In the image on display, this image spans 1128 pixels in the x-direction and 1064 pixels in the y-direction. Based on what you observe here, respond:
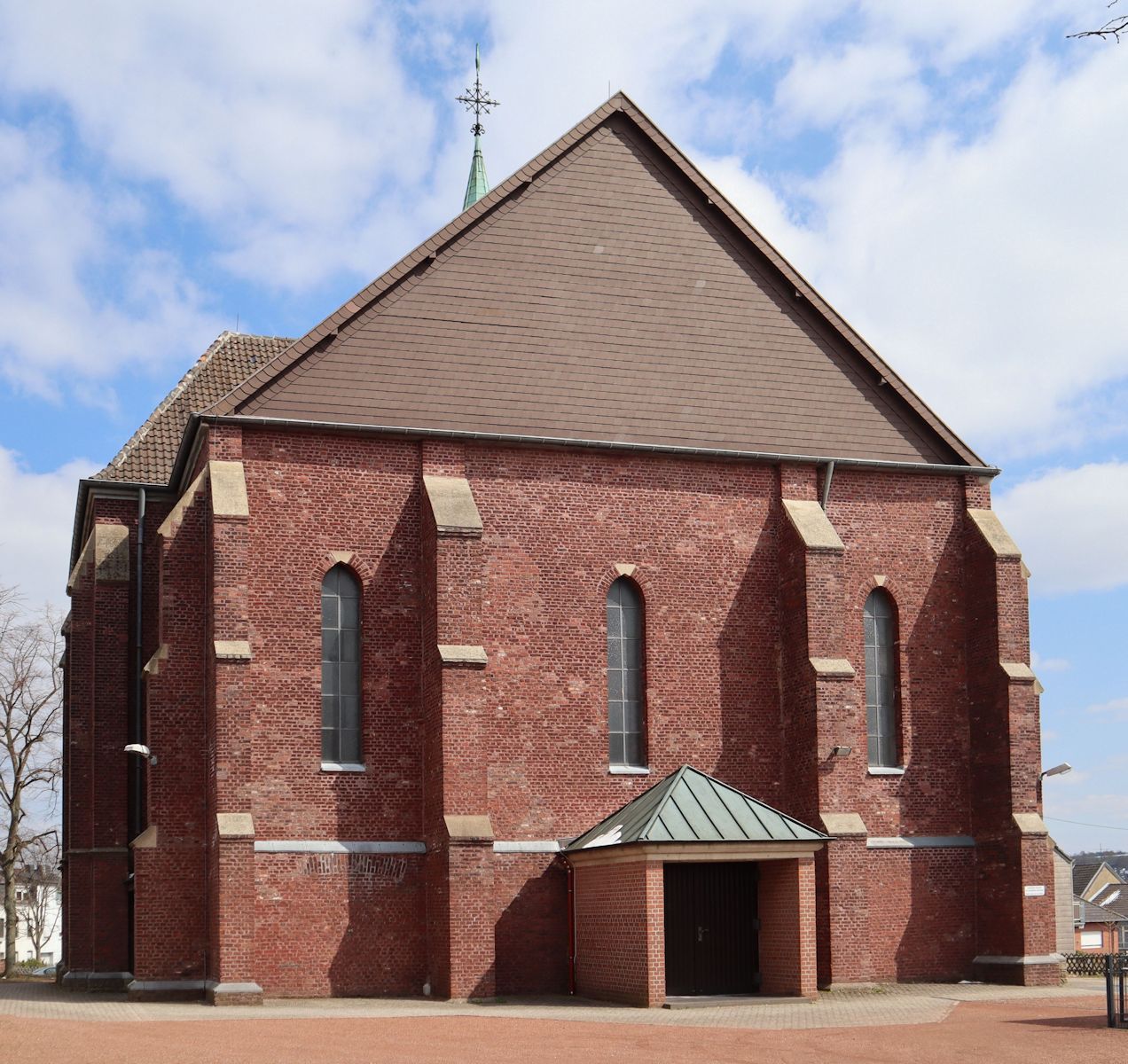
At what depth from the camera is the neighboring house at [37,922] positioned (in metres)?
84.5

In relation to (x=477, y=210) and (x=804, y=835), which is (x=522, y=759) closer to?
(x=804, y=835)

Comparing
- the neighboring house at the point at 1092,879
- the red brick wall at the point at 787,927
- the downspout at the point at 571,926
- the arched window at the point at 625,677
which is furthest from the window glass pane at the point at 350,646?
the neighboring house at the point at 1092,879

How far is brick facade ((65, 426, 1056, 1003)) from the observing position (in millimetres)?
25438

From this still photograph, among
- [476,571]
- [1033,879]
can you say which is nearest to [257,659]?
[476,571]

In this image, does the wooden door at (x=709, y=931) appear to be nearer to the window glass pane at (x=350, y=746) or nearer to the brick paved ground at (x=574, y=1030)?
the brick paved ground at (x=574, y=1030)

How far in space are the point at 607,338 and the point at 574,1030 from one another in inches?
520

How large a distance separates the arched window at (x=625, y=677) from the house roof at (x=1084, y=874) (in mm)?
84433

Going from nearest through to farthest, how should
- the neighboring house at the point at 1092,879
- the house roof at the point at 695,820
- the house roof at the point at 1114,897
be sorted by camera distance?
1. the house roof at the point at 695,820
2. the house roof at the point at 1114,897
3. the neighboring house at the point at 1092,879

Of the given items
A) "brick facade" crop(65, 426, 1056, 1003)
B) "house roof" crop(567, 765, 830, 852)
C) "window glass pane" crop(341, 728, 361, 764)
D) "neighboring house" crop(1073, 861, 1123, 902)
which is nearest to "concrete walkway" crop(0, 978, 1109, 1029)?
"brick facade" crop(65, 426, 1056, 1003)

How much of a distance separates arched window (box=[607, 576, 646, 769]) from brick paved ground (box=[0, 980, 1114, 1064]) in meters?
4.77

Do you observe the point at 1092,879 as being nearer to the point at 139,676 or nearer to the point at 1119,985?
the point at 139,676

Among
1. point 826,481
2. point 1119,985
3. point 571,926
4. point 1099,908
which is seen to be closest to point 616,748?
point 571,926

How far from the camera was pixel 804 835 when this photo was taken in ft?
83.2

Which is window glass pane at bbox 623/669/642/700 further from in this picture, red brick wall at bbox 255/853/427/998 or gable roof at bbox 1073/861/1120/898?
gable roof at bbox 1073/861/1120/898
